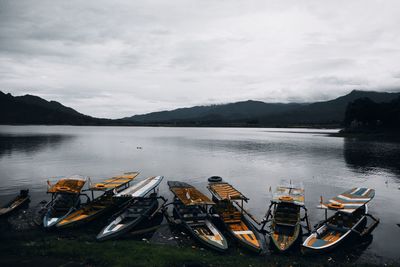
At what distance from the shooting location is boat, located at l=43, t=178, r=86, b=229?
28.1 m

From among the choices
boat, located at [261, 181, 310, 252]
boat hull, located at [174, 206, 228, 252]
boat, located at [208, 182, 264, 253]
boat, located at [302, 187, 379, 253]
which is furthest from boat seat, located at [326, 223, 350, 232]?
boat hull, located at [174, 206, 228, 252]

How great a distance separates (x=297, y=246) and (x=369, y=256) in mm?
5753

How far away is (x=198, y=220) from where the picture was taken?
2772cm

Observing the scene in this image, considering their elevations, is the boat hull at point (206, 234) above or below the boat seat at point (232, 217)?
below

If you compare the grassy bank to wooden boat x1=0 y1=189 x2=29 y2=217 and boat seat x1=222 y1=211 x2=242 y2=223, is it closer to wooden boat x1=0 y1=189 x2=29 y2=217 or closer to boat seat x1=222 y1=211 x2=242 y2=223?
boat seat x1=222 y1=211 x2=242 y2=223

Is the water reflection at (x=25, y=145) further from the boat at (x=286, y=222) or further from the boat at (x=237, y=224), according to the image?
the boat at (x=286, y=222)

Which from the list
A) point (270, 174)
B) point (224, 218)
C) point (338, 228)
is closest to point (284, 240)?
point (338, 228)

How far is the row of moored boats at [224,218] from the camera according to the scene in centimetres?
2405

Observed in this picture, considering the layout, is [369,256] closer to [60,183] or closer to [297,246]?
[297,246]

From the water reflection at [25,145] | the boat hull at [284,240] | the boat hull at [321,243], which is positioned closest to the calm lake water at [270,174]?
the boat hull at [321,243]

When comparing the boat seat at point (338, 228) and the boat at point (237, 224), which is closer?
the boat at point (237, 224)

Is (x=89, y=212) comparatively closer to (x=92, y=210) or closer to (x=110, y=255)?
(x=92, y=210)

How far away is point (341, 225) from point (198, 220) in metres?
13.6

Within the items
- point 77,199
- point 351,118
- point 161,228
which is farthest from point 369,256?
point 351,118
